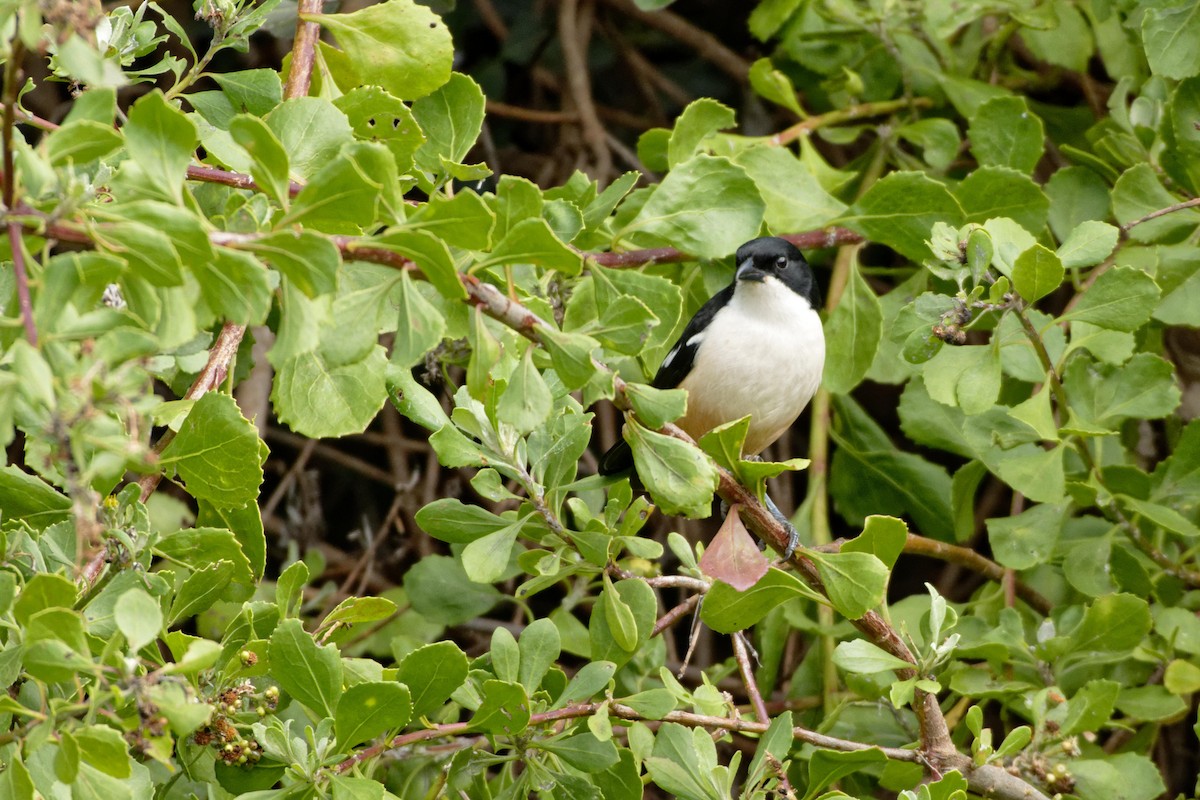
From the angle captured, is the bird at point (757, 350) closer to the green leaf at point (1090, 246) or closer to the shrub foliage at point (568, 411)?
the shrub foliage at point (568, 411)

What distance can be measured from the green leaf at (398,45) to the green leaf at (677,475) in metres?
0.85

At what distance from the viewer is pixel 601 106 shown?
4.83 meters

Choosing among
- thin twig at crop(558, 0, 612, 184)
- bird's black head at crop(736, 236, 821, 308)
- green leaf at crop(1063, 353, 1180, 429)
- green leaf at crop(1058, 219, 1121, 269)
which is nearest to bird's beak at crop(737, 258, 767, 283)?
bird's black head at crop(736, 236, 821, 308)

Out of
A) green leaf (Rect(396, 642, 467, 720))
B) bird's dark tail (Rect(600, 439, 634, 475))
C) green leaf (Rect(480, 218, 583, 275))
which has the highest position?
green leaf (Rect(480, 218, 583, 275))

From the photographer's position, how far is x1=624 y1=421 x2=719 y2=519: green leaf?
71.4 inches

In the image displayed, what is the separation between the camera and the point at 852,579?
79.3 inches

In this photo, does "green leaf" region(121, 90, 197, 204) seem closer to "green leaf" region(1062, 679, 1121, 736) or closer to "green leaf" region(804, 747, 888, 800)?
"green leaf" region(804, 747, 888, 800)

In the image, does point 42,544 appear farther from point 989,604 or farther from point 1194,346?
point 1194,346

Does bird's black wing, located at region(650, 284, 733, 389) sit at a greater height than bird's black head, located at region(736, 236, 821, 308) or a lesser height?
lesser

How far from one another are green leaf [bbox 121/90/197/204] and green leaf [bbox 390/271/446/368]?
0.29m

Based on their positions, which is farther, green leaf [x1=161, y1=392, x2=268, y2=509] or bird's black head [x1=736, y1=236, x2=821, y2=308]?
bird's black head [x1=736, y1=236, x2=821, y2=308]

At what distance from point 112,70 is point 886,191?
2.10 metres

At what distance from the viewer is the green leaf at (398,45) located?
2.28 metres

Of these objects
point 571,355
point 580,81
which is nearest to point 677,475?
point 571,355
